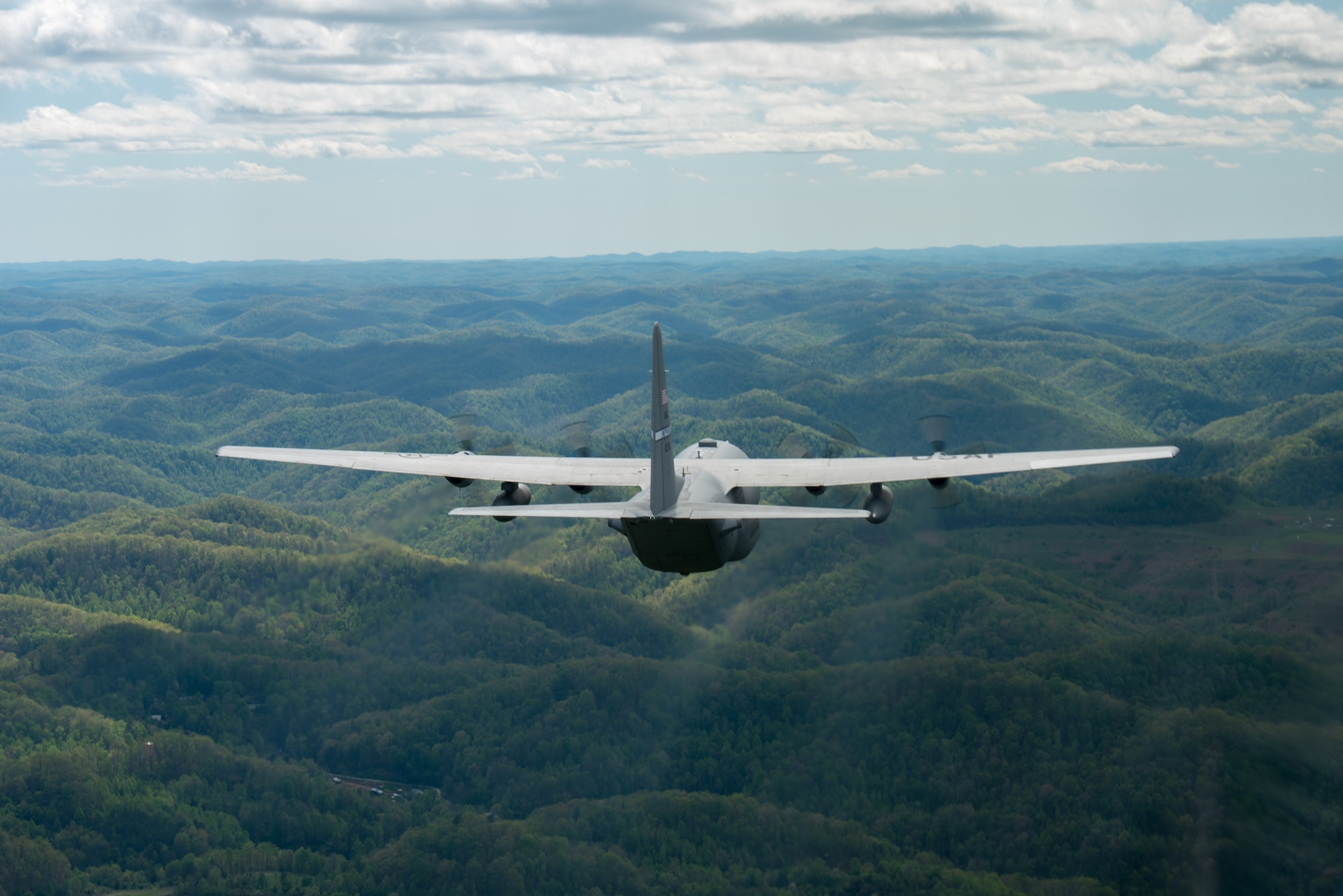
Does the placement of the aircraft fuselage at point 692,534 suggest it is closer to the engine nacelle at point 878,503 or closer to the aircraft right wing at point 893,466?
the aircraft right wing at point 893,466

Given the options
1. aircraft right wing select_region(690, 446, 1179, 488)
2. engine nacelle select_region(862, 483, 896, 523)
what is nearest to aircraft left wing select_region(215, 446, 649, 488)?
aircraft right wing select_region(690, 446, 1179, 488)

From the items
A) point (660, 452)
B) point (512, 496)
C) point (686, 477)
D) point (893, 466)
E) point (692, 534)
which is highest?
point (660, 452)

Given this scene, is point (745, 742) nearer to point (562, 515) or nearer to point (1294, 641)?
point (1294, 641)

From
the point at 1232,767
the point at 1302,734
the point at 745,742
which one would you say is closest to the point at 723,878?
the point at 745,742

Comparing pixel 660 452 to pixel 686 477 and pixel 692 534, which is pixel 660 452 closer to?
pixel 692 534

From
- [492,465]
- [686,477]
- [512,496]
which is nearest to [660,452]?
[686,477]
